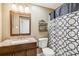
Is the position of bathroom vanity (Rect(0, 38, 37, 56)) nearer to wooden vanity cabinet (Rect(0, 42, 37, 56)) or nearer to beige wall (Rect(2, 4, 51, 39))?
wooden vanity cabinet (Rect(0, 42, 37, 56))

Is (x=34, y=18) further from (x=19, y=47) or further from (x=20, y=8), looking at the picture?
(x=19, y=47)

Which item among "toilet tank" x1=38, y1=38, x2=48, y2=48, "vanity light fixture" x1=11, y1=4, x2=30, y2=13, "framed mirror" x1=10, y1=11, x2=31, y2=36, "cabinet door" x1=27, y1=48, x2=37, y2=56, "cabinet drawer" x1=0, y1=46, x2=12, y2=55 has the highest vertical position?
"vanity light fixture" x1=11, y1=4, x2=30, y2=13

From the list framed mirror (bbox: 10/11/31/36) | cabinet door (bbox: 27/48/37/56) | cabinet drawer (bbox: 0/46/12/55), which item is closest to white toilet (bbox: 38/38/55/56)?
cabinet door (bbox: 27/48/37/56)

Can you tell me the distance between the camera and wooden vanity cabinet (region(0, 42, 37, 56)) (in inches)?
53.1

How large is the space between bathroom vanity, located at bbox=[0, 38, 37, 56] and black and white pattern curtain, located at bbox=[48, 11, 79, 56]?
0.89 feet

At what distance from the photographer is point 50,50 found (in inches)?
55.6

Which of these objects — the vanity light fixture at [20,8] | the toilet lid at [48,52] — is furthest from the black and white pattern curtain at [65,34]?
the vanity light fixture at [20,8]

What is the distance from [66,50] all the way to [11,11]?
96 centimetres

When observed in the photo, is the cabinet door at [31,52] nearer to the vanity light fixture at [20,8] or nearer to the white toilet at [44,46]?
the white toilet at [44,46]

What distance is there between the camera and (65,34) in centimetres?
131

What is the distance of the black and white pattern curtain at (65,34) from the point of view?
1.22 m

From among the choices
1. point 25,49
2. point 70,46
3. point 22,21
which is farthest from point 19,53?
point 70,46

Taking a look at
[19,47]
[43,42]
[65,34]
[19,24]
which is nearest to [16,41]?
[19,47]

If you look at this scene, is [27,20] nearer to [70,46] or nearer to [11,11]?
[11,11]
